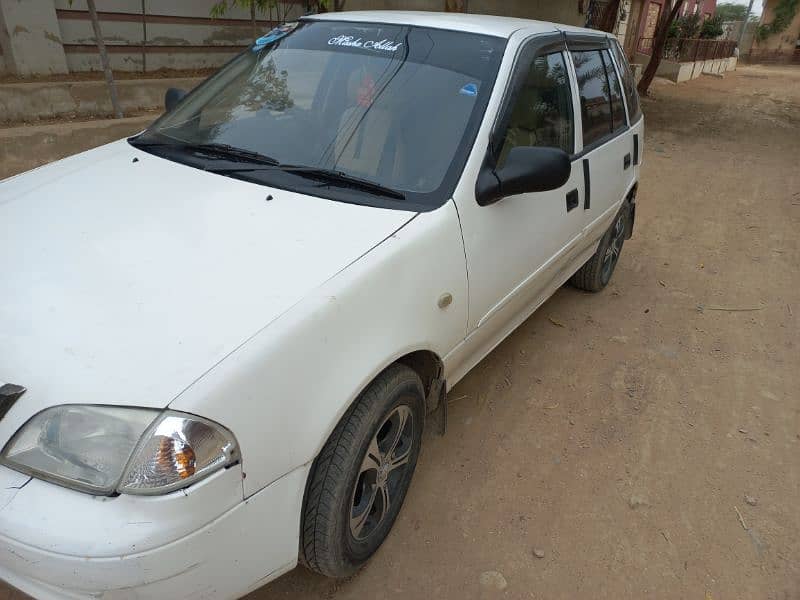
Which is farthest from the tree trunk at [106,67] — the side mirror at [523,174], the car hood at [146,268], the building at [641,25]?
the building at [641,25]

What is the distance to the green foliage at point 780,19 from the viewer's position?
31141 mm

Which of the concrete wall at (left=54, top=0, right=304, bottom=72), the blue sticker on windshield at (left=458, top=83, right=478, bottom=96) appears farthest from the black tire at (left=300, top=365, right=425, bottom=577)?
the concrete wall at (left=54, top=0, right=304, bottom=72)

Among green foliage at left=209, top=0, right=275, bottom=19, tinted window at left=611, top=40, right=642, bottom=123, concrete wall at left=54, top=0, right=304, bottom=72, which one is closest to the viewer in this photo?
tinted window at left=611, top=40, right=642, bottom=123

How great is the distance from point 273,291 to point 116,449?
58 cm

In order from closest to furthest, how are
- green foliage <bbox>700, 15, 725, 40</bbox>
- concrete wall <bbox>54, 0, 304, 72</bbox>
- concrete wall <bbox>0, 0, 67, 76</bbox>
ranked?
1. concrete wall <bbox>0, 0, 67, 76</bbox>
2. concrete wall <bbox>54, 0, 304, 72</bbox>
3. green foliage <bbox>700, 15, 725, 40</bbox>

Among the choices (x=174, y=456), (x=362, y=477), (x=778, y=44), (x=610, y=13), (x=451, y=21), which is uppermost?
(x=451, y=21)

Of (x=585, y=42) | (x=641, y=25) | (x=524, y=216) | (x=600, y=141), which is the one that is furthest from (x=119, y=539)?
(x=641, y=25)

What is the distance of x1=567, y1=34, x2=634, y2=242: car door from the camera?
3.28 metres

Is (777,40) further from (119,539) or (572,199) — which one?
(119,539)

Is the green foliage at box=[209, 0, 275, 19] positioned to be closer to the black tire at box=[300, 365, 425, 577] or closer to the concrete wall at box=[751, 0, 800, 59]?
the black tire at box=[300, 365, 425, 577]

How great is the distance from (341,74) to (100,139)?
4488mm

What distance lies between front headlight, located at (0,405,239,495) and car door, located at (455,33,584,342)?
1.25 metres

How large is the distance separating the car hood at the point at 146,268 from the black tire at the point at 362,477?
0.45 metres

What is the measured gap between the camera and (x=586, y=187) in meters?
3.24
